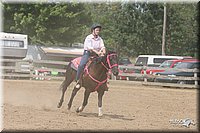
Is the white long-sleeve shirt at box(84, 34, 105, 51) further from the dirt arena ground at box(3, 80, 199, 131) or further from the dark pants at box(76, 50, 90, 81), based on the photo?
the dirt arena ground at box(3, 80, 199, 131)

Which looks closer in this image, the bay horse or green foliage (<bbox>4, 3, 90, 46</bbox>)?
the bay horse

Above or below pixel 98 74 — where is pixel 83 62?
above

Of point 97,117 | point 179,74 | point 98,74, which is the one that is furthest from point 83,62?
point 179,74

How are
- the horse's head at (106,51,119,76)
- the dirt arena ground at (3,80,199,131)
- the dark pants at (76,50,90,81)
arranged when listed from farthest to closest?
the dark pants at (76,50,90,81) < the horse's head at (106,51,119,76) < the dirt arena ground at (3,80,199,131)

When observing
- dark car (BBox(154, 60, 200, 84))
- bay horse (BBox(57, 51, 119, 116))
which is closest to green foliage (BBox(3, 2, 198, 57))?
dark car (BBox(154, 60, 200, 84))

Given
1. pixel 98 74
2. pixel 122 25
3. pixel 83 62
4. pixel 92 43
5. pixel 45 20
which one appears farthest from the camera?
pixel 122 25

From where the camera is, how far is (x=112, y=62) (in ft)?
32.0

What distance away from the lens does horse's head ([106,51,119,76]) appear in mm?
9617

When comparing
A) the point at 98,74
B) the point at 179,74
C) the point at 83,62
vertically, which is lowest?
the point at 179,74

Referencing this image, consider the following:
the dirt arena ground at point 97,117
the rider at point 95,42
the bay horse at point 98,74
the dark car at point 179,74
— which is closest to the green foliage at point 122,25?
the dark car at point 179,74

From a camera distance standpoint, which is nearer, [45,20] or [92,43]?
[92,43]

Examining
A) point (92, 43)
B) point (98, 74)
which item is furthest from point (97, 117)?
point (92, 43)

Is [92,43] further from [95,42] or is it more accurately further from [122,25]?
[122,25]

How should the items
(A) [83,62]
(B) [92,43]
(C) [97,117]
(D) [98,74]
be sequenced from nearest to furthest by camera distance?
(C) [97,117]
(B) [92,43]
(D) [98,74]
(A) [83,62]
